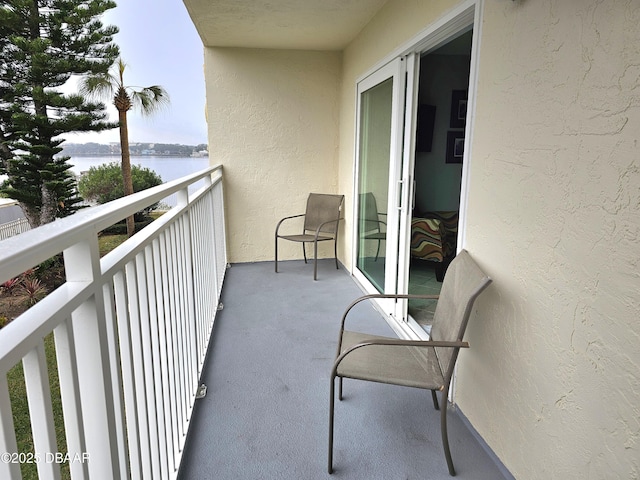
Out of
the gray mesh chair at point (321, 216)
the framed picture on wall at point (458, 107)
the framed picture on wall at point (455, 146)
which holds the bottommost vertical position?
the gray mesh chair at point (321, 216)

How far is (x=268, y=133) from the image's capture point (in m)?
4.60

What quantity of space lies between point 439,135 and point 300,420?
12.1 feet

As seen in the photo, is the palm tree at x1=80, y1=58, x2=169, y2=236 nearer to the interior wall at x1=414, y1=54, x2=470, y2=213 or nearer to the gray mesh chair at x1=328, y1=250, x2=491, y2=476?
the interior wall at x1=414, y1=54, x2=470, y2=213

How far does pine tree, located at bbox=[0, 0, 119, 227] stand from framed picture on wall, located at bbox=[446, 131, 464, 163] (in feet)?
34.5

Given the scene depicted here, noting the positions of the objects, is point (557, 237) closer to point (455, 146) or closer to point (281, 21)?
point (281, 21)

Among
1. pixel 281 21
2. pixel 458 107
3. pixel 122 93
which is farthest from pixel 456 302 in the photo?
pixel 122 93

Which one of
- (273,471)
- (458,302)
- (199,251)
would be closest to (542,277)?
(458,302)

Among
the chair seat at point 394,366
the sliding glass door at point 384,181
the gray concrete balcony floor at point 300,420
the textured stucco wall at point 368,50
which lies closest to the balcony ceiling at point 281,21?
the textured stucco wall at point 368,50

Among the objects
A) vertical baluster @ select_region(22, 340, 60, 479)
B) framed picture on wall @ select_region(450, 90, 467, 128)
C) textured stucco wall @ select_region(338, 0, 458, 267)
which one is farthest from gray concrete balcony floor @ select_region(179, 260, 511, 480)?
framed picture on wall @ select_region(450, 90, 467, 128)

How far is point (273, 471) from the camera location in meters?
1.68

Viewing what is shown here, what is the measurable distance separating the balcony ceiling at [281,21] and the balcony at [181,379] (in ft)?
4.31

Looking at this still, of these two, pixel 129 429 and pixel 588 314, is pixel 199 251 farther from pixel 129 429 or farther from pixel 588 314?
pixel 588 314

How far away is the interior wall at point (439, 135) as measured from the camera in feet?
15.0

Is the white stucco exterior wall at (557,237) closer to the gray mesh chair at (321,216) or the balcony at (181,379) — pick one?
the balcony at (181,379)
